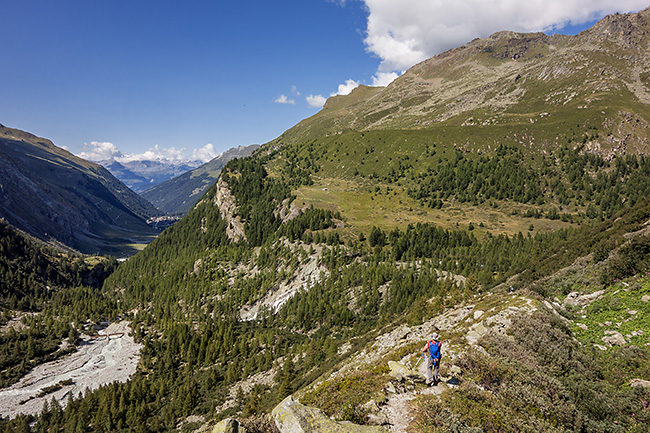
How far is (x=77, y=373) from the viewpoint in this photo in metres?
112

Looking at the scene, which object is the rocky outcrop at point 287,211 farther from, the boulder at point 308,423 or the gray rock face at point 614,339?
the boulder at point 308,423

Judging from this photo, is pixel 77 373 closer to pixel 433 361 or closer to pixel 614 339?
pixel 433 361

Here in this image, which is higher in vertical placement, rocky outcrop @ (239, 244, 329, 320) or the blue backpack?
the blue backpack

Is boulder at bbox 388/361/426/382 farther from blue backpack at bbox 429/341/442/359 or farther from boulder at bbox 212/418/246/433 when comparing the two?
boulder at bbox 212/418/246/433

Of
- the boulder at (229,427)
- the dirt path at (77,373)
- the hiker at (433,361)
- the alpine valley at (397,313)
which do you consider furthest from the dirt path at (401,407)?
the dirt path at (77,373)

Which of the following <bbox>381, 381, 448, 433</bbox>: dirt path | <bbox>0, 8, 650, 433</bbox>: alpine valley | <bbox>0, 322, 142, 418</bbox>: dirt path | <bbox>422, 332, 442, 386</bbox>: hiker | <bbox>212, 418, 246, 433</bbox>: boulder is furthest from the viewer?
<bbox>0, 322, 142, 418</bbox>: dirt path

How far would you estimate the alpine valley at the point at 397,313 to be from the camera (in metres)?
16.3

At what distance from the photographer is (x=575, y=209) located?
493 ft

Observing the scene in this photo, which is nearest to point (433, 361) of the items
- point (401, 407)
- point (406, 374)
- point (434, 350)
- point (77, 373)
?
point (434, 350)

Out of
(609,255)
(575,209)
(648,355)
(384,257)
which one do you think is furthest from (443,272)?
(575,209)

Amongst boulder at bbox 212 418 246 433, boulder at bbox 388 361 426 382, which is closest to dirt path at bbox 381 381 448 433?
boulder at bbox 388 361 426 382

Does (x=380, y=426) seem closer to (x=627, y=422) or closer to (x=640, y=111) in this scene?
(x=627, y=422)

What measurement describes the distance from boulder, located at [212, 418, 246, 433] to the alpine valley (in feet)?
0.36

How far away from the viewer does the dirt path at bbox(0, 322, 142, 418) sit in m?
93.8
